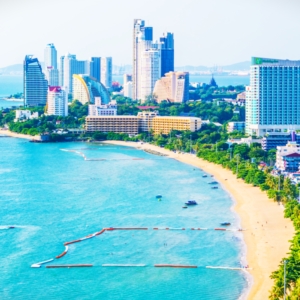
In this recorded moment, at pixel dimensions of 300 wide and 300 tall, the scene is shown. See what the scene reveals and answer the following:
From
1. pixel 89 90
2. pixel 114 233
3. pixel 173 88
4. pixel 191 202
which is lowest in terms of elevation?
pixel 114 233

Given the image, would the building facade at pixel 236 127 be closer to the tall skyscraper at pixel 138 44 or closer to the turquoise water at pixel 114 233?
the turquoise water at pixel 114 233

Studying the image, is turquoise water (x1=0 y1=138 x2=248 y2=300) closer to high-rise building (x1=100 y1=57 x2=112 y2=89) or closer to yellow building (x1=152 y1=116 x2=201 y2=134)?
yellow building (x1=152 y1=116 x2=201 y2=134)

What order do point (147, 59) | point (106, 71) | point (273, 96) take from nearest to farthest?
point (273, 96), point (147, 59), point (106, 71)

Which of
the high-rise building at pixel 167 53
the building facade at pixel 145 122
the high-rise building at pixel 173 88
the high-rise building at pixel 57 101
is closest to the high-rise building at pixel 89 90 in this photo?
the high-rise building at pixel 173 88

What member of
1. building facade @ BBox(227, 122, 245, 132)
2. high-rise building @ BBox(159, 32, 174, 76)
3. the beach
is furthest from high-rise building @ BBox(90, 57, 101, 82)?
the beach

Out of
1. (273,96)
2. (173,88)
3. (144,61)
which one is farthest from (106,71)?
(273,96)

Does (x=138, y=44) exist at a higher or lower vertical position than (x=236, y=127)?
higher

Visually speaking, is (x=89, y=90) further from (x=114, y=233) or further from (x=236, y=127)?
(x=114, y=233)
